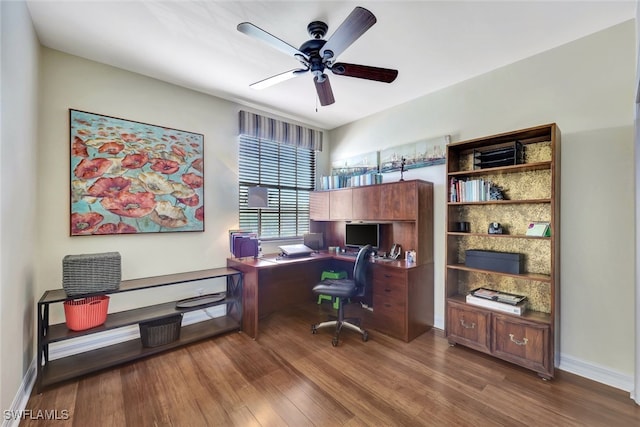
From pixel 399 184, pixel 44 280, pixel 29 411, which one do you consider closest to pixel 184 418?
pixel 29 411

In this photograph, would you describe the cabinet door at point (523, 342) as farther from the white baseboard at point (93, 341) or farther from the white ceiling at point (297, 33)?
the white baseboard at point (93, 341)

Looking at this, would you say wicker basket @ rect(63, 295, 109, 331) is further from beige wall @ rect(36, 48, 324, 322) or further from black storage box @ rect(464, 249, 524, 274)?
black storage box @ rect(464, 249, 524, 274)

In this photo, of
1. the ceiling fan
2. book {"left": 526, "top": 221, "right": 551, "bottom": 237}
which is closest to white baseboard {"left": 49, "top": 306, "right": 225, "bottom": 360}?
the ceiling fan

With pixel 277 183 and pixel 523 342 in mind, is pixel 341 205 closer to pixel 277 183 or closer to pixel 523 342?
pixel 277 183

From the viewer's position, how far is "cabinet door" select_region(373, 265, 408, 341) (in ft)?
9.12

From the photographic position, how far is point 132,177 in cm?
271

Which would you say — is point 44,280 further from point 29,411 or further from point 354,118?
point 354,118

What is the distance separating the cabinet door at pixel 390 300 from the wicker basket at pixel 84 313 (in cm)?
269

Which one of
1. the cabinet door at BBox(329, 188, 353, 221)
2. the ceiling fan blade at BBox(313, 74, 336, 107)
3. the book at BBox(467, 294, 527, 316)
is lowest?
the book at BBox(467, 294, 527, 316)

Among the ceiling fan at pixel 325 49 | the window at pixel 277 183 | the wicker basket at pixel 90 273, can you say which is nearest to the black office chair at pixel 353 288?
the window at pixel 277 183

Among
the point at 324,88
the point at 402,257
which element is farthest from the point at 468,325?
the point at 324,88

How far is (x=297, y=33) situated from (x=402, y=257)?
2631 mm

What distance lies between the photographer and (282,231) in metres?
4.01

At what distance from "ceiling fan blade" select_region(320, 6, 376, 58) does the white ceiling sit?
31 cm
